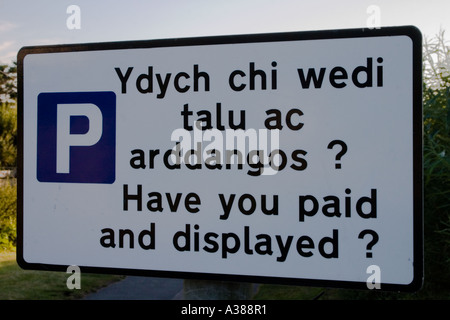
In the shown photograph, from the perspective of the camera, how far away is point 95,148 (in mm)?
1775

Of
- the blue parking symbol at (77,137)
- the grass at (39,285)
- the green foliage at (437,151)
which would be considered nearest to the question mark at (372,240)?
the blue parking symbol at (77,137)

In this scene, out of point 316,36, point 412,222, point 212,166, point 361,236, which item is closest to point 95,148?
point 212,166

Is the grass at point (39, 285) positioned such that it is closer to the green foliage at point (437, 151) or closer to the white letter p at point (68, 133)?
the green foliage at point (437, 151)

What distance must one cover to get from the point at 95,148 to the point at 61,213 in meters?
0.30

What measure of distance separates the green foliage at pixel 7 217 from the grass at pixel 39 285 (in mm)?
1796

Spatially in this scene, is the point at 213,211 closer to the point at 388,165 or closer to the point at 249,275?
the point at 249,275

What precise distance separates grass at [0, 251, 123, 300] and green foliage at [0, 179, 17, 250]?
1796 mm

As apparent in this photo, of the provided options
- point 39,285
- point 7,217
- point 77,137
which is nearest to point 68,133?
point 77,137

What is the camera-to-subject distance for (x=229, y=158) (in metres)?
1.70

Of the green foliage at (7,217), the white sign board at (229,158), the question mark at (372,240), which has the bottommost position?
the green foliage at (7,217)

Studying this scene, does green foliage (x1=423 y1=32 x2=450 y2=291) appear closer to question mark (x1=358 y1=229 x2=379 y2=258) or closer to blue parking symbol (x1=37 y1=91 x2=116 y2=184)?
question mark (x1=358 y1=229 x2=379 y2=258)

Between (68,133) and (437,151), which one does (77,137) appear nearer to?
(68,133)

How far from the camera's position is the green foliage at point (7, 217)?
1151 centimetres

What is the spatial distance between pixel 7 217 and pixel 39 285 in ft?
15.4
